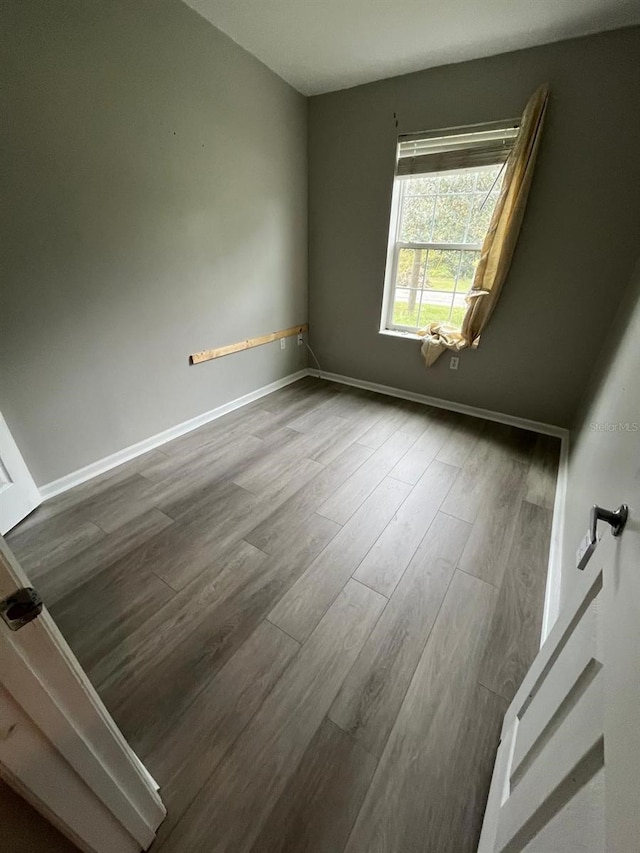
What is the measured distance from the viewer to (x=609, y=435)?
136 centimetres

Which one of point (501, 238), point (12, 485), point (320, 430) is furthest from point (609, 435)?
point (12, 485)

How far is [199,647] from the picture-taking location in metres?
1.22

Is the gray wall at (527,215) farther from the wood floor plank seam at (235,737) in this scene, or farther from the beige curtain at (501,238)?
the wood floor plank seam at (235,737)

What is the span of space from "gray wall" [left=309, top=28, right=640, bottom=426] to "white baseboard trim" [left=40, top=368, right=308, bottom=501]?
110cm

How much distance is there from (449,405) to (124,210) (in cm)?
271

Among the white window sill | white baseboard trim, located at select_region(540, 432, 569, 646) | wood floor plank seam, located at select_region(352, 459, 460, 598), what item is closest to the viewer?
white baseboard trim, located at select_region(540, 432, 569, 646)

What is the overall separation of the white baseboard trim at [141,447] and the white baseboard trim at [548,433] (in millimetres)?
901

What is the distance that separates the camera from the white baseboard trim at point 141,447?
1.97 m

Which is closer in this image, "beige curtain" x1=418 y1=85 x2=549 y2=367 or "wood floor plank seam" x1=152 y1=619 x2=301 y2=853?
"wood floor plank seam" x1=152 y1=619 x2=301 y2=853

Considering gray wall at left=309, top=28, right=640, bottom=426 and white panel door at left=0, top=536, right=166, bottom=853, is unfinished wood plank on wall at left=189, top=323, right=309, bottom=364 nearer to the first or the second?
gray wall at left=309, top=28, right=640, bottom=426

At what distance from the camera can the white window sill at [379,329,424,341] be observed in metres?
3.00

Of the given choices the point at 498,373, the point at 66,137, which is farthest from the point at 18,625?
the point at 498,373

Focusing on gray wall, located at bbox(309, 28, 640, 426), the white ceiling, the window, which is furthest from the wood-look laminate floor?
the white ceiling

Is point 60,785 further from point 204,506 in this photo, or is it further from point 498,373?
point 498,373
